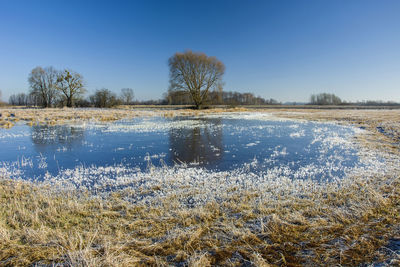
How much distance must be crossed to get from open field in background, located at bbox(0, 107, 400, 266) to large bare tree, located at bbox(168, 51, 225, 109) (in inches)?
1604

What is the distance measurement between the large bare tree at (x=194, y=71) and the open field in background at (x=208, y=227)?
40.7 metres

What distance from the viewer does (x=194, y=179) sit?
6.02 m

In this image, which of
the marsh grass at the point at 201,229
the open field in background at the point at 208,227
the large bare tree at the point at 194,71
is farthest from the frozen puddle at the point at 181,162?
the large bare tree at the point at 194,71

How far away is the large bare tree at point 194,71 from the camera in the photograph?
43406mm

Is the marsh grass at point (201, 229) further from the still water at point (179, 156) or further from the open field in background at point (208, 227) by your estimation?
the still water at point (179, 156)

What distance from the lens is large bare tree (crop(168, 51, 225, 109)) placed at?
142 ft

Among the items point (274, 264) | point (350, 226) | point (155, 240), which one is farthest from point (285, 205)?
point (155, 240)

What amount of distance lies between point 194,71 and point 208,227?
4333 cm

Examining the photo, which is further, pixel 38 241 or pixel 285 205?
pixel 285 205

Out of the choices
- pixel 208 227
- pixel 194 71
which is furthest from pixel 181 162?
pixel 194 71

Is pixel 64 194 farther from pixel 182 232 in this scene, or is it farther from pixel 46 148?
pixel 46 148

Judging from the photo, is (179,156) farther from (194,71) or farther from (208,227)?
(194,71)

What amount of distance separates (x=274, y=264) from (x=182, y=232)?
149cm

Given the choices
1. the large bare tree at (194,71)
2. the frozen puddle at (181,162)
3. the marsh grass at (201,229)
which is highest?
the large bare tree at (194,71)
